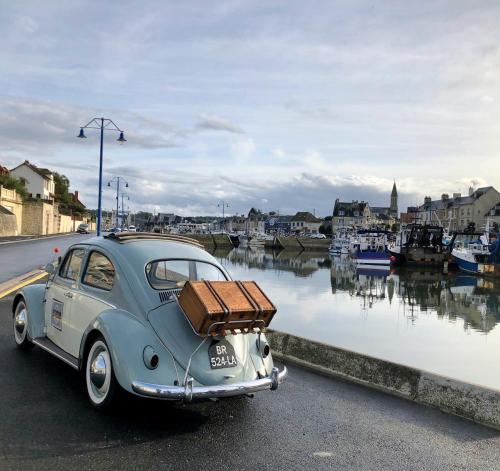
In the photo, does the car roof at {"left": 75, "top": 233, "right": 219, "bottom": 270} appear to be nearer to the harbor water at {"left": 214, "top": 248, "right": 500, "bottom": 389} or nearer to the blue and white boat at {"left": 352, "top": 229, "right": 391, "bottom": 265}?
the harbor water at {"left": 214, "top": 248, "right": 500, "bottom": 389}

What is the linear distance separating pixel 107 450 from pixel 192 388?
34.1 inches

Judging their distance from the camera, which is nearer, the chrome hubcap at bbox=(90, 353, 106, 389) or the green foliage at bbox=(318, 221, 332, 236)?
the chrome hubcap at bbox=(90, 353, 106, 389)

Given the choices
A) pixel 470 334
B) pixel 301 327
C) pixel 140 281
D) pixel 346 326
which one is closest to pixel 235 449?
pixel 140 281

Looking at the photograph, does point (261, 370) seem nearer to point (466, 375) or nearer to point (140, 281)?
point (140, 281)

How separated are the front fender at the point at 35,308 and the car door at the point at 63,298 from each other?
16 cm

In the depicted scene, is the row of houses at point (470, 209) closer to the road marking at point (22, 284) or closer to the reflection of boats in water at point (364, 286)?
the reflection of boats in water at point (364, 286)

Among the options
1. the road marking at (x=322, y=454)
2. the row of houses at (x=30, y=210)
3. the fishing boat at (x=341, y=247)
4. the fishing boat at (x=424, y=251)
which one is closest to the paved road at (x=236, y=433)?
the road marking at (x=322, y=454)

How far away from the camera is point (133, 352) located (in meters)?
4.90

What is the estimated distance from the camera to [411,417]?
5.59 meters

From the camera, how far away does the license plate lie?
5.01 m

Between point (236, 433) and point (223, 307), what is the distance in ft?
3.83

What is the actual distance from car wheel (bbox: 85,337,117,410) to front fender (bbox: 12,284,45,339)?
1.78m

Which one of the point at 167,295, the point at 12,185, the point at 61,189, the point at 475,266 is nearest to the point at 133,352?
the point at 167,295

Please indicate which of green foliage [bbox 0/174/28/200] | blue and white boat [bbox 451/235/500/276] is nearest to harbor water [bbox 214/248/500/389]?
blue and white boat [bbox 451/235/500/276]
